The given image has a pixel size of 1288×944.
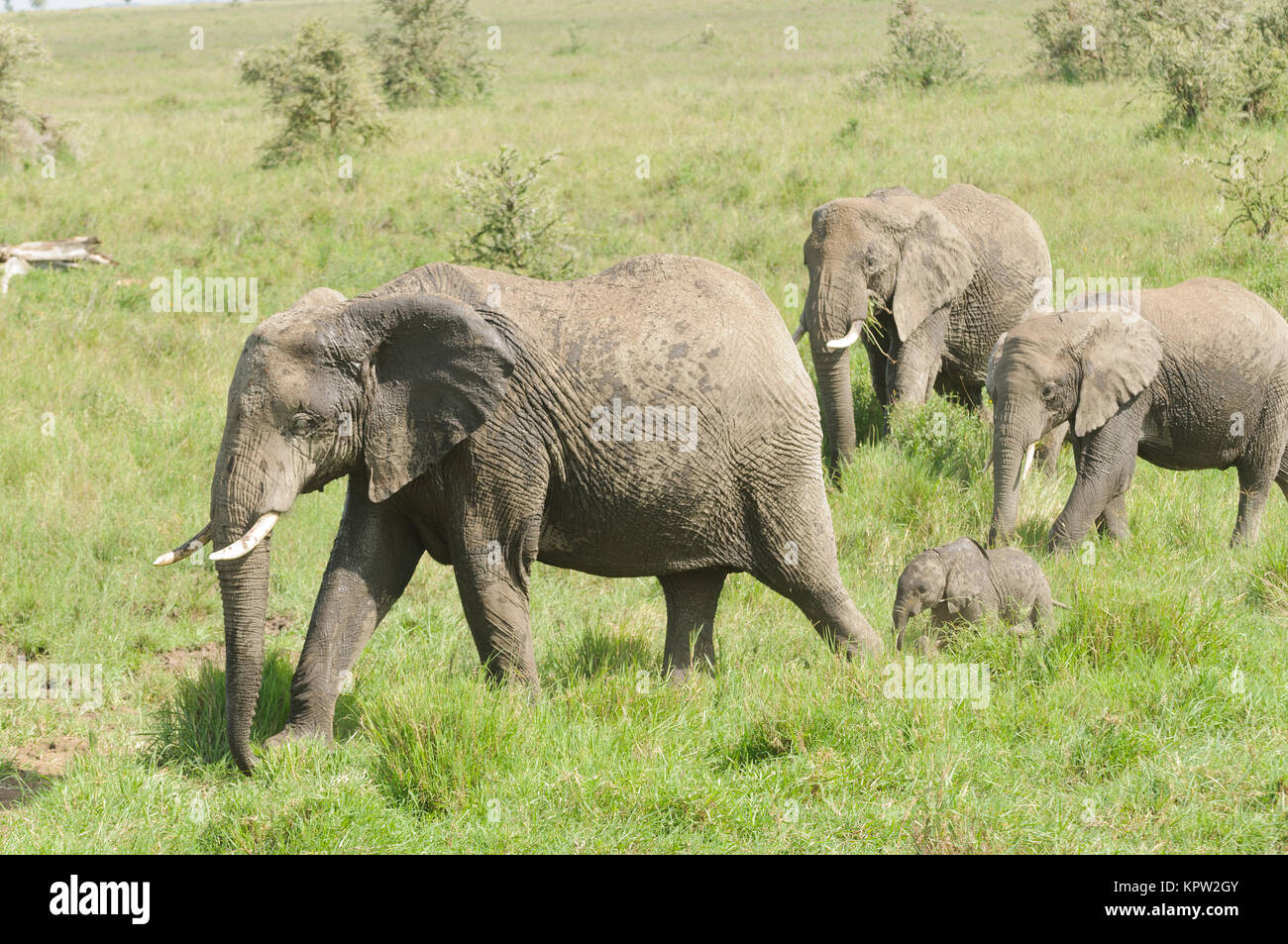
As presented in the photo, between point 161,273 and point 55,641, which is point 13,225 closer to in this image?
point 161,273

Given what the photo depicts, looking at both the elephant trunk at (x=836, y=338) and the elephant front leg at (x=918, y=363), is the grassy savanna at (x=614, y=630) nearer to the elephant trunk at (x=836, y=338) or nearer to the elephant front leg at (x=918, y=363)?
the elephant trunk at (x=836, y=338)

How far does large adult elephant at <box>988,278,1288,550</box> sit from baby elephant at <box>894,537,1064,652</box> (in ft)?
3.96

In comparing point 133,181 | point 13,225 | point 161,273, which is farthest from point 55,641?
point 133,181

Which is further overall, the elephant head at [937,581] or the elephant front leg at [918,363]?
the elephant front leg at [918,363]

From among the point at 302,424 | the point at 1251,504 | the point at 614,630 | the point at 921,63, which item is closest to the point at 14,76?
the point at 921,63

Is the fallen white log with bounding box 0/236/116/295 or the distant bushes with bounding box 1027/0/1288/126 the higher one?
the distant bushes with bounding box 1027/0/1288/126

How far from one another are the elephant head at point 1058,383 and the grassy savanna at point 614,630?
0.74m

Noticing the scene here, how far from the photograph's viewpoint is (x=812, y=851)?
473 centimetres

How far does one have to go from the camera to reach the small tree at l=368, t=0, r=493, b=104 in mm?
25906

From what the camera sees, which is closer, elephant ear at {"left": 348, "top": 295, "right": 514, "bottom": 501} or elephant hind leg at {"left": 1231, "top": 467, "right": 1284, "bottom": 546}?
elephant ear at {"left": 348, "top": 295, "right": 514, "bottom": 501}

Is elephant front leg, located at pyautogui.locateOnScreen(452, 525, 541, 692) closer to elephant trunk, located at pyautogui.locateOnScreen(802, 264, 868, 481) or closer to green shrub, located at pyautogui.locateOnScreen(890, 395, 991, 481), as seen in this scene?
elephant trunk, located at pyautogui.locateOnScreen(802, 264, 868, 481)

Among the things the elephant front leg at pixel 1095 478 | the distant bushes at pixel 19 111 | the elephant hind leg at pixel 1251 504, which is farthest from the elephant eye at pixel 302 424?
the distant bushes at pixel 19 111

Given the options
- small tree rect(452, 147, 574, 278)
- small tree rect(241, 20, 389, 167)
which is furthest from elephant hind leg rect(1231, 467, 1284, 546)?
small tree rect(241, 20, 389, 167)

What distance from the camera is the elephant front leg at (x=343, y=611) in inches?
215
